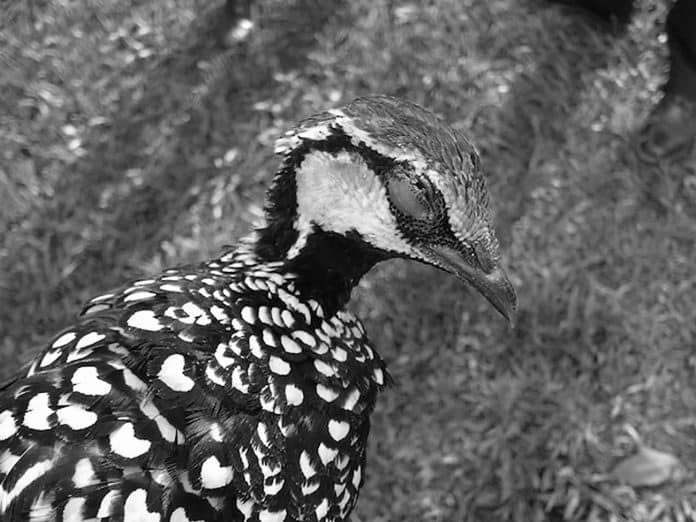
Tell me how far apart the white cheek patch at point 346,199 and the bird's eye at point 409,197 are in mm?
27

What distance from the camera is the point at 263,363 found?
187 centimetres

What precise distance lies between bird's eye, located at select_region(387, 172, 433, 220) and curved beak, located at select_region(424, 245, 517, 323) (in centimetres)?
12

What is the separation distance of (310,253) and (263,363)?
12.2 inches

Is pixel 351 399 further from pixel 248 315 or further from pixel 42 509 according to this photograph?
pixel 42 509

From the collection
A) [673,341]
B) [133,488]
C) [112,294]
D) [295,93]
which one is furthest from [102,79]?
[673,341]

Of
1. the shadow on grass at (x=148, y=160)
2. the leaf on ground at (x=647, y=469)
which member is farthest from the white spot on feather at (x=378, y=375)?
the shadow on grass at (x=148, y=160)

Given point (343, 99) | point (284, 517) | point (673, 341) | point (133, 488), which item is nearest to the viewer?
point (133, 488)

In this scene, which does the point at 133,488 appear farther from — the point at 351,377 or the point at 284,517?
the point at 351,377

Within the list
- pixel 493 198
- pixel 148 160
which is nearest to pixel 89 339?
pixel 148 160

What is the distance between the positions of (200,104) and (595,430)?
2.17 meters

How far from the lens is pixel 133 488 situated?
5.36 ft

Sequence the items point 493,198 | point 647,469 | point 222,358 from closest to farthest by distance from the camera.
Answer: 1. point 222,358
2. point 647,469
3. point 493,198

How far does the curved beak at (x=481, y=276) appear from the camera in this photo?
1.83 meters

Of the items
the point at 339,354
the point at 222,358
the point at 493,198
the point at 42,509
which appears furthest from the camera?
the point at 493,198
